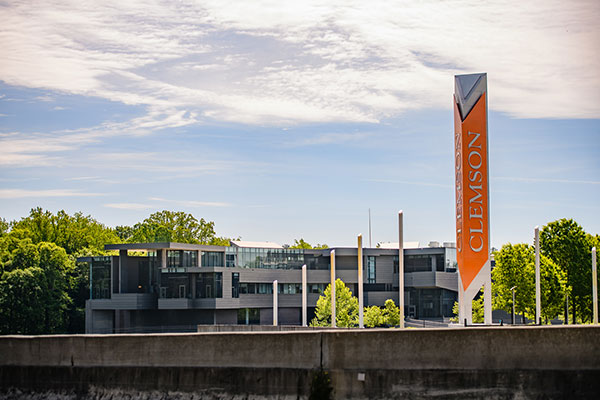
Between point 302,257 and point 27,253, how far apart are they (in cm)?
3743

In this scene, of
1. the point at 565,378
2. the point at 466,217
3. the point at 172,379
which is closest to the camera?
the point at 565,378

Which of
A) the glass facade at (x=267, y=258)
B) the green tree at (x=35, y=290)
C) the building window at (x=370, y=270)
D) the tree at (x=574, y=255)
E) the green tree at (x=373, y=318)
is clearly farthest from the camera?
the building window at (x=370, y=270)

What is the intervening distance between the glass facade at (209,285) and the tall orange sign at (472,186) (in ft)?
144

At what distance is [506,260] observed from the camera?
250 feet

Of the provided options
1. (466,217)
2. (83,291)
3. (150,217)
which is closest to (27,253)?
(83,291)

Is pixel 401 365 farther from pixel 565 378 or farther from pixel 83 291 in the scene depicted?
pixel 83 291

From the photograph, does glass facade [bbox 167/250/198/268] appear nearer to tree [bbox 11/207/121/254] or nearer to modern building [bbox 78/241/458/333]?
modern building [bbox 78/241/458/333]

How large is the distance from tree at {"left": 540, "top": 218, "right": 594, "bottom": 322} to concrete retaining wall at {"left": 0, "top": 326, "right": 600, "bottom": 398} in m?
68.1

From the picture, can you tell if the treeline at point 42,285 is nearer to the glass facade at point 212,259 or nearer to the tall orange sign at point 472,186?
the glass facade at point 212,259

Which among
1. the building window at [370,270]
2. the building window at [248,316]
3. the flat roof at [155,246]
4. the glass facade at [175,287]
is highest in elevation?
the flat roof at [155,246]

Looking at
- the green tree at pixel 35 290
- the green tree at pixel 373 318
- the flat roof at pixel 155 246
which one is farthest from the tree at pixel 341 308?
the green tree at pixel 35 290

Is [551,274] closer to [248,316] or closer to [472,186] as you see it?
[472,186]

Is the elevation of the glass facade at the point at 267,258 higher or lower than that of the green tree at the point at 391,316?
higher

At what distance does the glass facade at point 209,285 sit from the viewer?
9094 centimetres
